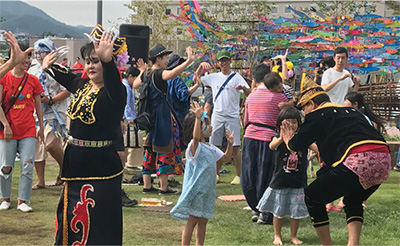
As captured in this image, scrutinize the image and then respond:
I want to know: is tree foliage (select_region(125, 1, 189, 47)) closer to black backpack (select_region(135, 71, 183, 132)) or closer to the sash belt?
black backpack (select_region(135, 71, 183, 132))

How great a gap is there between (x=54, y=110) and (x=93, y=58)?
171 inches

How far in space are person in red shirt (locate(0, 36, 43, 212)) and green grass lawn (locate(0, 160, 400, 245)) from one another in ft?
1.29

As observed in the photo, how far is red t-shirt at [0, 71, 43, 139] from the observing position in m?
7.93

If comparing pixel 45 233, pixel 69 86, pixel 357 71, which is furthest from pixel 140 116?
pixel 357 71

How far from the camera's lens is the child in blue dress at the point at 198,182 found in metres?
5.82

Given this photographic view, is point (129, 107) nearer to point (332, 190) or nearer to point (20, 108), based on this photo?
point (20, 108)

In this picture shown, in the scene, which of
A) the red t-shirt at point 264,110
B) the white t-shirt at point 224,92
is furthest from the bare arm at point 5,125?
the white t-shirt at point 224,92

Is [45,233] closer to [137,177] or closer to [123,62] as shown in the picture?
[123,62]

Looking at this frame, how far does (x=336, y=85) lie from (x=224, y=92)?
6.68 feet

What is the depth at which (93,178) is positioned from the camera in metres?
4.86

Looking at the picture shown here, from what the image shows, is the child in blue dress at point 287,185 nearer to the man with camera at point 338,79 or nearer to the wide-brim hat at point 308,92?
the wide-brim hat at point 308,92

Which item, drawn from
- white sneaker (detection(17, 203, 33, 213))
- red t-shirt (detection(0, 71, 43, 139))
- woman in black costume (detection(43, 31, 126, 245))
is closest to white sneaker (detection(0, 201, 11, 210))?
white sneaker (detection(17, 203, 33, 213))

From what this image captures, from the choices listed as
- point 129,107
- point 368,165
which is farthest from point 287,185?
point 129,107

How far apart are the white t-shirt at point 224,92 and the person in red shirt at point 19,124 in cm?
305
